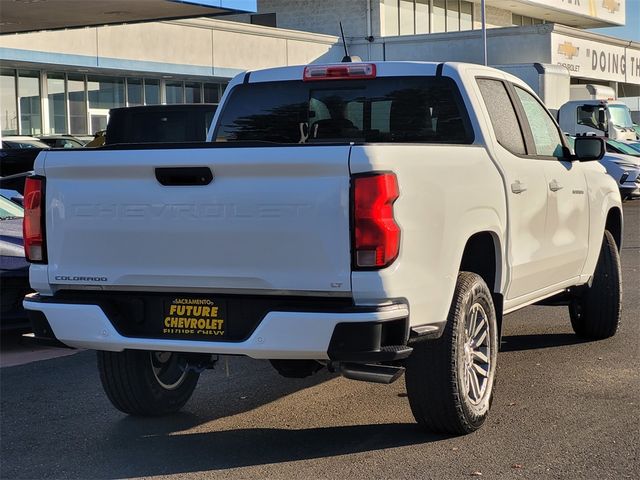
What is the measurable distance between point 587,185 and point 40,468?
14.4 feet

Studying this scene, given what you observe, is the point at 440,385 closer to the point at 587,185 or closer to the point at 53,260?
the point at 53,260

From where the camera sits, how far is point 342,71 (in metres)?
6.68

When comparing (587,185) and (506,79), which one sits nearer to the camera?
(506,79)

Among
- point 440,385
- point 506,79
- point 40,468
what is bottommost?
point 40,468

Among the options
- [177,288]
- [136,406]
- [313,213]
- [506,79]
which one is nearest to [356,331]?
[313,213]

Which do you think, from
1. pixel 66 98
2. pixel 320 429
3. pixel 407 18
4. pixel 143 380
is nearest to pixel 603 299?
pixel 320 429

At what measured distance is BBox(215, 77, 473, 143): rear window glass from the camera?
257 inches

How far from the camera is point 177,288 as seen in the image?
5223 mm

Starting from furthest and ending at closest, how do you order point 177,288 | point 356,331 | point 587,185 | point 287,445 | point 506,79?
point 587,185 → point 506,79 → point 287,445 → point 177,288 → point 356,331

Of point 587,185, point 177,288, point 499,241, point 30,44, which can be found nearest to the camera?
point 177,288

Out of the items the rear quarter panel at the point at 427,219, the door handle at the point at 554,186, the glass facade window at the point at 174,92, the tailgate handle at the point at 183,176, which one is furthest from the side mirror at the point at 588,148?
the glass facade window at the point at 174,92

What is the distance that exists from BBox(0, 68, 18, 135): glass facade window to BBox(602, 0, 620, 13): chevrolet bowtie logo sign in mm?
47763

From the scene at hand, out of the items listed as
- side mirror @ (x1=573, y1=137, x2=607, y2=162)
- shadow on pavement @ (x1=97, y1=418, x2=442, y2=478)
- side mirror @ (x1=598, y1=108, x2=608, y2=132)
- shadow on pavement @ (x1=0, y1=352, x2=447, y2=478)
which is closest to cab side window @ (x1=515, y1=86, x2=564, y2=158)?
side mirror @ (x1=573, y1=137, x2=607, y2=162)

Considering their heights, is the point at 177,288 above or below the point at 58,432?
above
